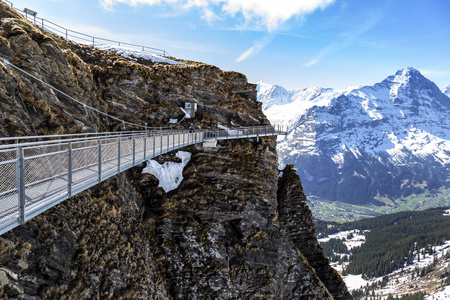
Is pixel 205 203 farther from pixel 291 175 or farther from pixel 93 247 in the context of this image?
pixel 291 175

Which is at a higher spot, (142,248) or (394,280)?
(142,248)

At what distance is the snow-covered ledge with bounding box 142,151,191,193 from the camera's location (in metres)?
25.5

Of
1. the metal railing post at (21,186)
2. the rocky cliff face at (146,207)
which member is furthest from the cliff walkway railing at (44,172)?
the rocky cliff face at (146,207)

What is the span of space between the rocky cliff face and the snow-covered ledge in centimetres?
61

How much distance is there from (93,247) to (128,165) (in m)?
5.29

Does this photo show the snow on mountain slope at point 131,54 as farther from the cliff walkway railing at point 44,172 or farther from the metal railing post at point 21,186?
the metal railing post at point 21,186

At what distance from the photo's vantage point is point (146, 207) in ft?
77.9

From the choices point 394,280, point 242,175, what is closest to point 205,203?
point 242,175

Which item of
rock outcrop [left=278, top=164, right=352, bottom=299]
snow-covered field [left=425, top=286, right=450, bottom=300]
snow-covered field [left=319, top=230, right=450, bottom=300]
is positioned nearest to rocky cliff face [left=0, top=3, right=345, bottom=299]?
rock outcrop [left=278, top=164, right=352, bottom=299]

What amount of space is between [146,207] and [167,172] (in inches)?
163

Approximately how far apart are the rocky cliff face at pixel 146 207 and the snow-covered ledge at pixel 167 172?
2.02 ft

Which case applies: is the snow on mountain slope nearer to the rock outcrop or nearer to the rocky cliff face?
the rocky cliff face

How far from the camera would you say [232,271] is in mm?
24234

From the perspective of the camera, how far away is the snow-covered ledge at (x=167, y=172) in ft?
83.8
